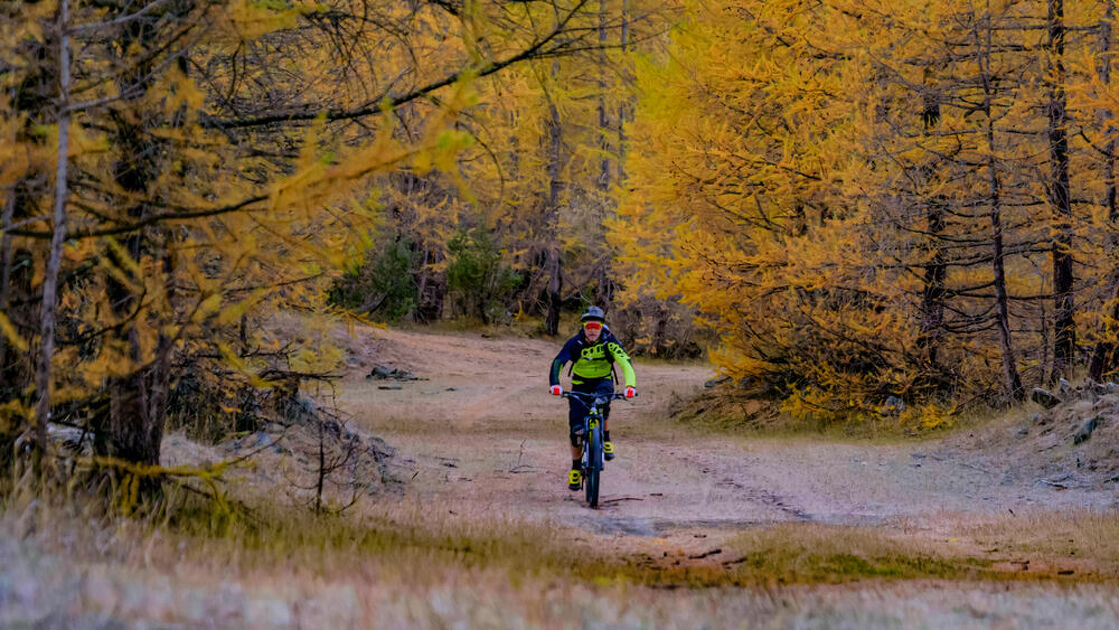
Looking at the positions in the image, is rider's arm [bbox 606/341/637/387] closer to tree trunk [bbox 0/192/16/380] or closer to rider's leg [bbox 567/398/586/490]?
rider's leg [bbox 567/398/586/490]

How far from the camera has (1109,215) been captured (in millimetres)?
12898

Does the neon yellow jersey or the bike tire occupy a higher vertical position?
the neon yellow jersey

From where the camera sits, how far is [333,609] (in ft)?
9.41

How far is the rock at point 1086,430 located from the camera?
11336 mm

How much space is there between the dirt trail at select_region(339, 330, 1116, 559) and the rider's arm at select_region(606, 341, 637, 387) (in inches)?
47.1

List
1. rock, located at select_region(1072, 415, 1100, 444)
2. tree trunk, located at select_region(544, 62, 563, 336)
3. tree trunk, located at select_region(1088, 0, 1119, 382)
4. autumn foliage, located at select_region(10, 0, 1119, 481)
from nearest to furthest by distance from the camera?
autumn foliage, located at select_region(10, 0, 1119, 481)
rock, located at select_region(1072, 415, 1100, 444)
tree trunk, located at select_region(1088, 0, 1119, 382)
tree trunk, located at select_region(544, 62, 563, 336)

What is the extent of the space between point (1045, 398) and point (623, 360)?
719cm

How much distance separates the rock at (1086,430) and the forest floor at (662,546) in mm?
160

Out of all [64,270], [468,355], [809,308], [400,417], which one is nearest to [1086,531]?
[64,270]

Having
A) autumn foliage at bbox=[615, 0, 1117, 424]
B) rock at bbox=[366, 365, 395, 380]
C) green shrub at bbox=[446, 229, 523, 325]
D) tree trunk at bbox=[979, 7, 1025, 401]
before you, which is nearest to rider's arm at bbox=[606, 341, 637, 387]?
autumn foliage at bbox=[615, 0, 1117, 424]

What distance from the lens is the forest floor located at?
3035 millimetres

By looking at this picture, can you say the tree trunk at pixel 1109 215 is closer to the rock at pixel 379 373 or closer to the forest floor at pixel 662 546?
the forest floor at pixel 662 546

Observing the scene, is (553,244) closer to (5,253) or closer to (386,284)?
(386,284)

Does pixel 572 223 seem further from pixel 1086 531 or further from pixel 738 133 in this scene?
pixel 1086 531
